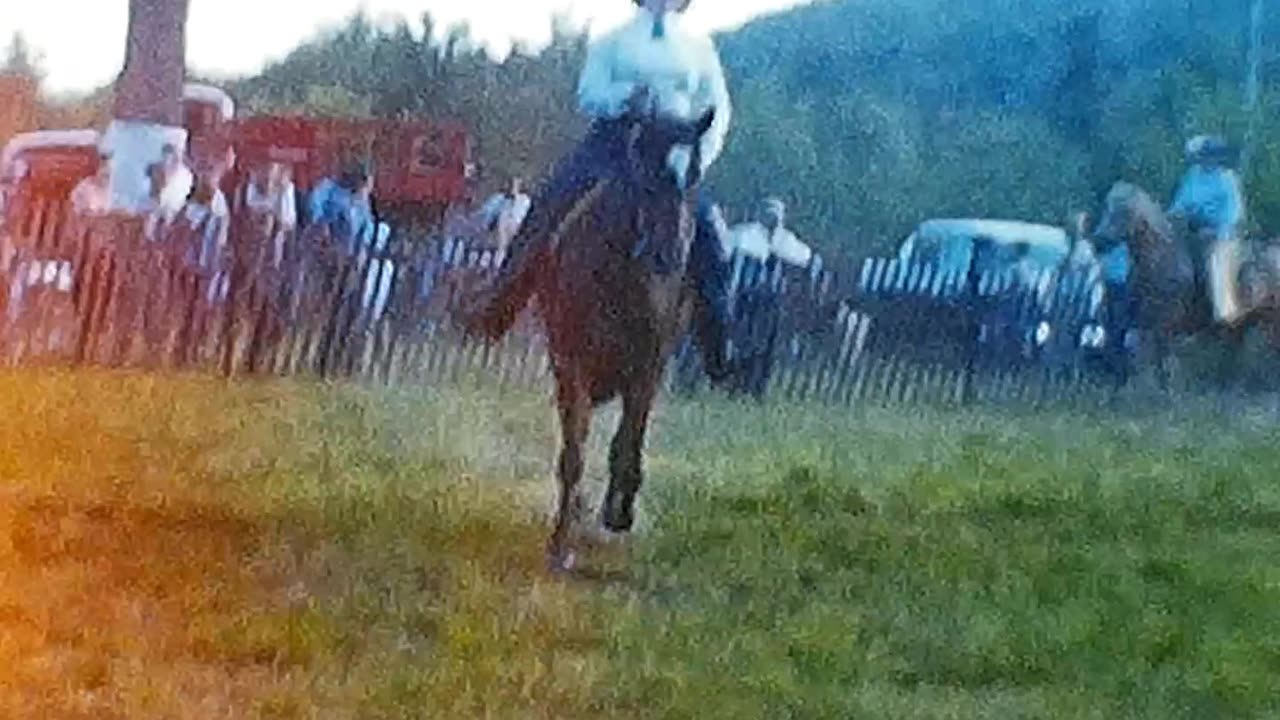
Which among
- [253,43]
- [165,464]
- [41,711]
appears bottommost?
[41,711]

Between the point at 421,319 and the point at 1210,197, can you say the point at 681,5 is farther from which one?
the point at 1210,197

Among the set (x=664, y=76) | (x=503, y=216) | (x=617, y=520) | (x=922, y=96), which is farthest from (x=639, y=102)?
(x=617, y=520)

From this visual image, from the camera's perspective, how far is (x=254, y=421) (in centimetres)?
226

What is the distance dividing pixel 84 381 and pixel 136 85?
0.30 meters

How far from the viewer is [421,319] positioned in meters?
2.27

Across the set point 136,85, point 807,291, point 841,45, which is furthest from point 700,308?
point 136,85

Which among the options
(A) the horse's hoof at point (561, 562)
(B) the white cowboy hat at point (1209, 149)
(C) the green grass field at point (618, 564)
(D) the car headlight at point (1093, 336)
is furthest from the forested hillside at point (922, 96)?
(A) the horse's hoof at point (561, 562)

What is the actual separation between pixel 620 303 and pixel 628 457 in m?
0.15

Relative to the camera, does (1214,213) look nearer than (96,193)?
No

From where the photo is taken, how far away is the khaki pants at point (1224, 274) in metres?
2.33

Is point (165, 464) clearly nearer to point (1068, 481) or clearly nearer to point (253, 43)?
point (253, 43)

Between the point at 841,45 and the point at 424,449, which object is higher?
the point at 841,45

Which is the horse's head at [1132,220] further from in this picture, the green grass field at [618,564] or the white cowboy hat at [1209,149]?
the green grass field at [618,564]

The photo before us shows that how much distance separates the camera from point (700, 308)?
2.28 meters
